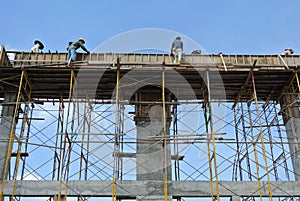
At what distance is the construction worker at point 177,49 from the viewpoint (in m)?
15.4

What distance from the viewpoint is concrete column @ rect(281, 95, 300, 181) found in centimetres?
1445

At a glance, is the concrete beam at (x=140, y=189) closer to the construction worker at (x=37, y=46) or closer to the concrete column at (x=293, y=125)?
the concrete column at (x=293, y=125)

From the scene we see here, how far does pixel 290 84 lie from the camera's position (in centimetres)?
1537

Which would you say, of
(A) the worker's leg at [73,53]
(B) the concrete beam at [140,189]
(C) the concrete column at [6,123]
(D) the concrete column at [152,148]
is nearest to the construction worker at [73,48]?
(A) the worker's leg at [73,53]

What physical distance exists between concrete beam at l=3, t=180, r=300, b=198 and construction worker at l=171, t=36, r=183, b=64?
5.13 m

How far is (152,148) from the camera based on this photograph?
14.3m

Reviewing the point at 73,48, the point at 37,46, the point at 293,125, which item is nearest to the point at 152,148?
the point at 73,48

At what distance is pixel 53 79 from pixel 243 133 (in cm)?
882

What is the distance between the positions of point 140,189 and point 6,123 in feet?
20.1

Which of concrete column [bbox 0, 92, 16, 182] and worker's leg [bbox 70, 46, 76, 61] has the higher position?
worker's leg [bbox 70, 46, 76, 61]

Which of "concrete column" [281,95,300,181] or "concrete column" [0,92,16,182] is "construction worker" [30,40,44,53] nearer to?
"concrete column" [0,92,16,182]

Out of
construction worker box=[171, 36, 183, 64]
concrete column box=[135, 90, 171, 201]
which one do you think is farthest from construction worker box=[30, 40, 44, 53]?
construction worker box=[171, 36, 183, 64]

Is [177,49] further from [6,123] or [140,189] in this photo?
[6,123]

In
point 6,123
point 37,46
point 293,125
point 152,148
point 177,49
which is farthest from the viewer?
point 37,46
